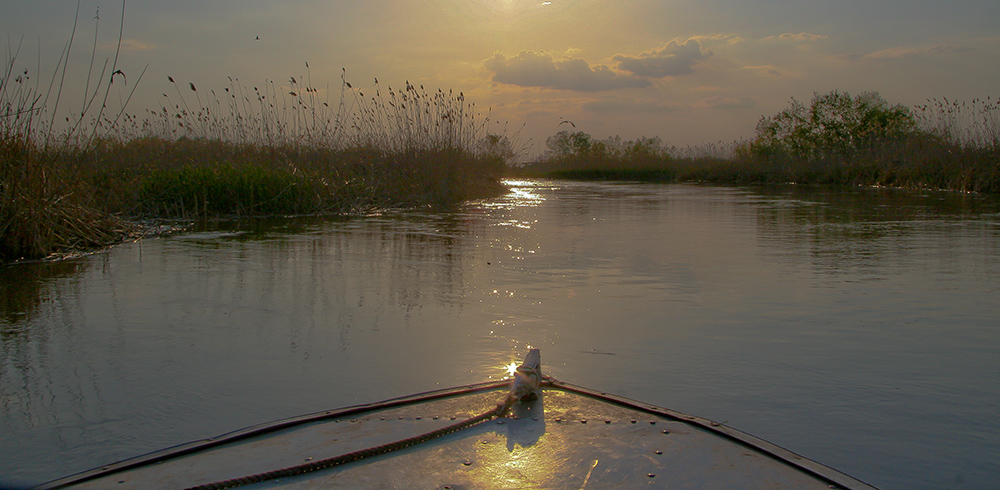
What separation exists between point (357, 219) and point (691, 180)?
77.5 feet

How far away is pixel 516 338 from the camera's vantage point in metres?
3.05

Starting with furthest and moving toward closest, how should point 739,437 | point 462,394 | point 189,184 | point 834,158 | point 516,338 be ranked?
point 834,158 < point 189,184 < point 516,338 < point 462,394 < point 739,437

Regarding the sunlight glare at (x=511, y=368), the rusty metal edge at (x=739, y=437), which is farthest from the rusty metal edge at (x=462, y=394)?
the sunlight glare at (x=511, y=368)

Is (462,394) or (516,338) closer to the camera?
(462,394)

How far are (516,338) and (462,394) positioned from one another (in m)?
0.78

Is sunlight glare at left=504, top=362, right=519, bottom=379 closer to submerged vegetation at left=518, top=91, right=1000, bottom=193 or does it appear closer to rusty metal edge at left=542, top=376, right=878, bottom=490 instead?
rusty metal edge at left=542, top=376, right=878, bottom=490

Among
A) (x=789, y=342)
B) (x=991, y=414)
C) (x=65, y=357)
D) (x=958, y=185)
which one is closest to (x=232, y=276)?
(x=65, y=357)

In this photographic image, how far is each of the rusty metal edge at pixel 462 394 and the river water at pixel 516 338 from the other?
7 centimetres

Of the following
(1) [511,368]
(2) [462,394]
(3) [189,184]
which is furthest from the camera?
(3) [189,184]

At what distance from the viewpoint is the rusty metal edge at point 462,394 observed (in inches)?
67.4

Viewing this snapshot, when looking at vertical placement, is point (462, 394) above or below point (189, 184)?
below

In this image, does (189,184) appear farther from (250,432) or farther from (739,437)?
(739,437)

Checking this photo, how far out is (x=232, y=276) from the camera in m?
4.59

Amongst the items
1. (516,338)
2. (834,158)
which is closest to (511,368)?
(516,338)
